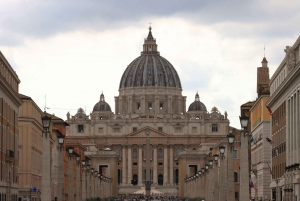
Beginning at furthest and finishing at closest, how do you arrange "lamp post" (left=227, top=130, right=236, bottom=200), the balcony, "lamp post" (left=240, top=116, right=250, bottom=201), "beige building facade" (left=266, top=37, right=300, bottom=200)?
1. the balcony
2. "beige building facade" (left=266, top=37, right=300, bottom=200)
3. "lamp post" (left=227, top=130, right=236, bottom=200)
4. "lamp post" (left=240, top=116, right=250, bottom=201)

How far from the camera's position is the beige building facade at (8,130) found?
229ft

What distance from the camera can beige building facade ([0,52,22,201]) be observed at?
69.8 metres

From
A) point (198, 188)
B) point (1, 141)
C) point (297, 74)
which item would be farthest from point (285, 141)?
point (198, 188)

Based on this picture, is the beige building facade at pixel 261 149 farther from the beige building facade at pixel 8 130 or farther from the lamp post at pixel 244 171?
the lamp post at pixel 244 171

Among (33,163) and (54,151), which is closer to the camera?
(33,163)

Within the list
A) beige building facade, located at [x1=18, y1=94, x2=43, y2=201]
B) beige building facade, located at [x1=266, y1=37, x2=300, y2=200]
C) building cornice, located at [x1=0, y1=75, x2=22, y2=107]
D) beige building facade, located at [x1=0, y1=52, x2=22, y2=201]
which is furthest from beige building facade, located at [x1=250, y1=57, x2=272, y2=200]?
building cornice, located at [x1=0, y1=75, x2=22, y2=107]

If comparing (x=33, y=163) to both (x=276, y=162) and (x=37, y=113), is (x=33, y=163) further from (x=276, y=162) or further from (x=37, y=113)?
(x=276, y=162)

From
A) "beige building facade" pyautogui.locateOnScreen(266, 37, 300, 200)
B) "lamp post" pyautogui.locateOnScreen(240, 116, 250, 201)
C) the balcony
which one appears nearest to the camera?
"lamp post" pyautogui.locateOnScreen(240, 116, 250, 201)

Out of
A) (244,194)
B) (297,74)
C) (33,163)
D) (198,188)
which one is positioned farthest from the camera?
(198,188)

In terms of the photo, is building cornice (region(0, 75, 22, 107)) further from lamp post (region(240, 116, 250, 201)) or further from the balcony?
lamp post (region(240, 116, 250, 201))

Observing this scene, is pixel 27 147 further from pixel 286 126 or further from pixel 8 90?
pixel 286 126

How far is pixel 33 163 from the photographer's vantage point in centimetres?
9738

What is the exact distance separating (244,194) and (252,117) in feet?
190

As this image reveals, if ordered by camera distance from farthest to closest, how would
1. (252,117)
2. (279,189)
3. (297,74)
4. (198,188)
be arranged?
(198,188) → (252,117) → (279,189) → (297,74)
